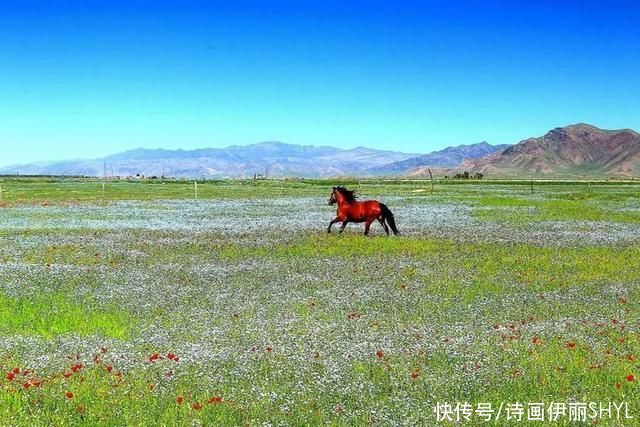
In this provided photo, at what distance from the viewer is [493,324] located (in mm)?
15688

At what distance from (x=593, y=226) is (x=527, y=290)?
80.9 feet

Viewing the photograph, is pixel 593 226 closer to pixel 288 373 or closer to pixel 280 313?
pixel 280 313

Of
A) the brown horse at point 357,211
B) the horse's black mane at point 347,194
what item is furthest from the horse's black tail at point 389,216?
the horse's black mane at point 347,194

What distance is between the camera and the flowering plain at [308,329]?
10.5 metres

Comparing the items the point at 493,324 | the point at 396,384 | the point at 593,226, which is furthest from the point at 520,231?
the point at 396,384

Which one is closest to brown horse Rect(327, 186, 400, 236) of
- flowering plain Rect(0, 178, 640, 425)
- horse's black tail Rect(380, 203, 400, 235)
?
horse's black tail Rect(380, 203, 400, 235)

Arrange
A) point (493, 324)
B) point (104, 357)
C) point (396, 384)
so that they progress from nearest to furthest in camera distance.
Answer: point (396, 384) < point (104, 357) < point (493, 324)

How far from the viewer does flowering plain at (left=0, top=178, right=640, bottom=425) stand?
34.5 feet

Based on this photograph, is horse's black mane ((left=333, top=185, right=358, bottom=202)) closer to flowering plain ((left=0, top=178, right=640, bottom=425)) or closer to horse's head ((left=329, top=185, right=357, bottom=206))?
Result: horse's head ((left=329, top=185, right=357, bottom=206))

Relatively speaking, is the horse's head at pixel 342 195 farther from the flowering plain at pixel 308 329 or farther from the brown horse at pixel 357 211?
the flowering plain at pixel 308 329

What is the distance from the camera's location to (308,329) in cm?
1515

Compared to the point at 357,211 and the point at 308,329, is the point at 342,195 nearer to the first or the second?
the point at 357,211

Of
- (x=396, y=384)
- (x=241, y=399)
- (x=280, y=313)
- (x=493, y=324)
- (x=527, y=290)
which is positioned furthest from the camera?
(x=527, y=290)

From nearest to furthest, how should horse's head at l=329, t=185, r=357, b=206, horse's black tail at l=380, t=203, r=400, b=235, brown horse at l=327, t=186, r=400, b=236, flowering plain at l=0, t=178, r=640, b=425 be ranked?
flowering plain at l=0, t=178, r=640, b=425 < horse's black tail at l=380, t=203, r=400, b=235 < brown horse at l=327, t=186, r=400, b=236 < horse's head at l=329, t=185, r=357, b=206
